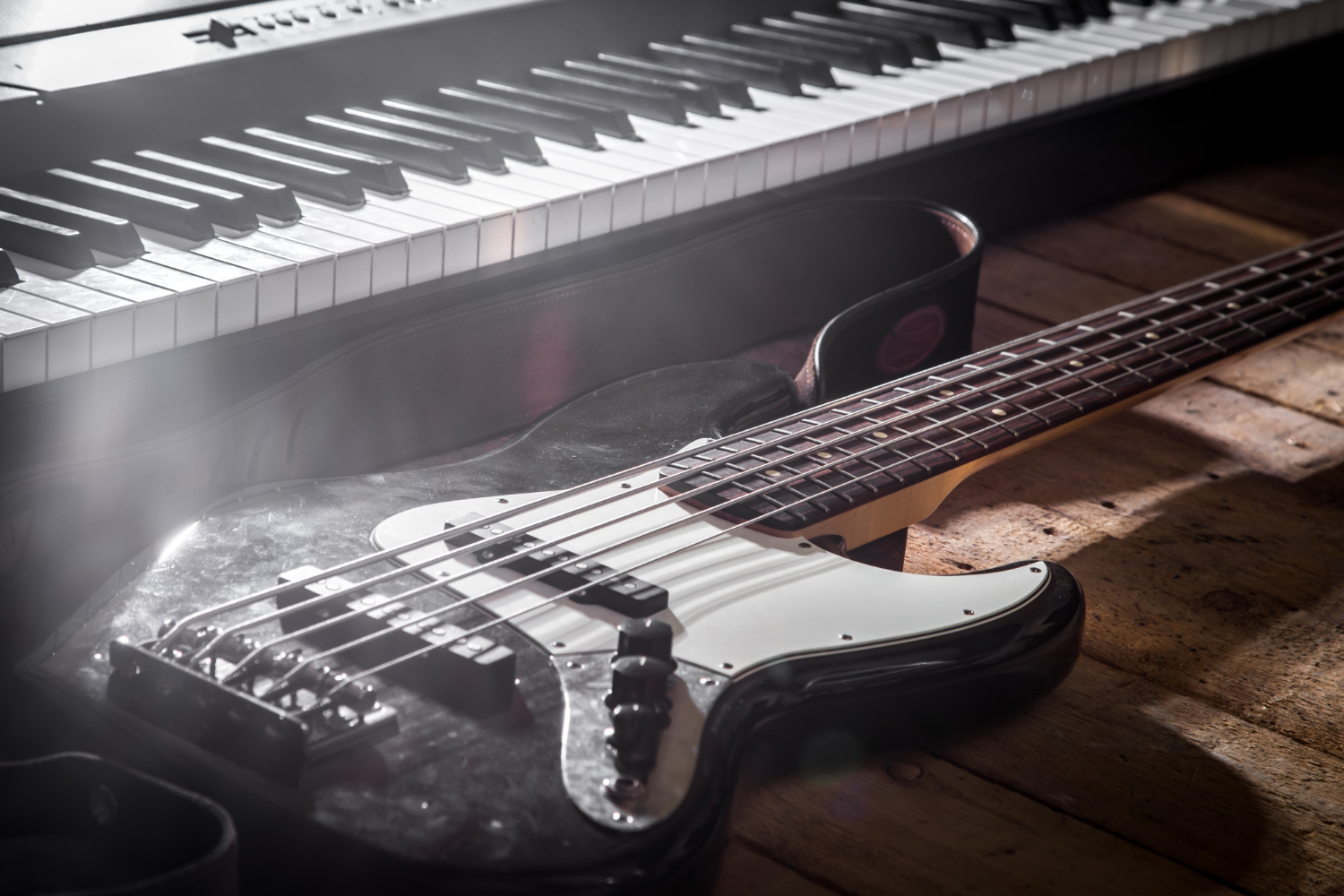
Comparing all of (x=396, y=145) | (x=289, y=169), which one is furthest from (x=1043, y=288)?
(x=289, y=169)

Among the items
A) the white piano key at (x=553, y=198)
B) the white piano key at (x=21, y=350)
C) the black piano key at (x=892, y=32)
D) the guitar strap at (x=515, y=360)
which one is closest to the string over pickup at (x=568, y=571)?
the guitar strap at (x=515, y=360)

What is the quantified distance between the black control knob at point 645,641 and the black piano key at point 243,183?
0.57 meters

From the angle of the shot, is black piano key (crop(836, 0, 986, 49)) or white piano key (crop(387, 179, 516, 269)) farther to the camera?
black piano key (crop(836, 0, 986, 49))

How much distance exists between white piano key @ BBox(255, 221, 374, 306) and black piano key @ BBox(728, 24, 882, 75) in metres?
0.75

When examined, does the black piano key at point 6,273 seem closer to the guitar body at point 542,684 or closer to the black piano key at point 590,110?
the guitar body at point 542,684

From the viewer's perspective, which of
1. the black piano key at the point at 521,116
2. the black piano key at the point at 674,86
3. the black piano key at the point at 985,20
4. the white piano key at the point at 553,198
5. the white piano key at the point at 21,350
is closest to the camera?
the white piano key at the point at 21,350

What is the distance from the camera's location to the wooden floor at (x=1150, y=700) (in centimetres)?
86

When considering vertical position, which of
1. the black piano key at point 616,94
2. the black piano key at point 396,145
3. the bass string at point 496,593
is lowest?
the bass string at point 496,593

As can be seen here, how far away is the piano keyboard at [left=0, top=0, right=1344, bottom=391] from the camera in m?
1.05

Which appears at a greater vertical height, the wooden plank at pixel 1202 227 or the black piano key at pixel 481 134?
the black piano key at pixel 481 134

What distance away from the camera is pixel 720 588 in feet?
3.03

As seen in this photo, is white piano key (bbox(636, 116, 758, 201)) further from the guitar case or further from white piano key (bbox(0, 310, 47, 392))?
white piano key (bbox(0, 310, 47, 392))

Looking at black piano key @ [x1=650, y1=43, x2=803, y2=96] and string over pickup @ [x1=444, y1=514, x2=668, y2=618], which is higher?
black piano key @ [x1=650, y1=43, x2=803, y2=96]

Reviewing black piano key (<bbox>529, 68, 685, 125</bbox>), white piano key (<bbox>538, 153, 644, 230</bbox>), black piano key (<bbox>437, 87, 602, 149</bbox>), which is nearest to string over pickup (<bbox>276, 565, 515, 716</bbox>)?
white piano key (<bbox>538, 153, 644, 230</bbox>)
